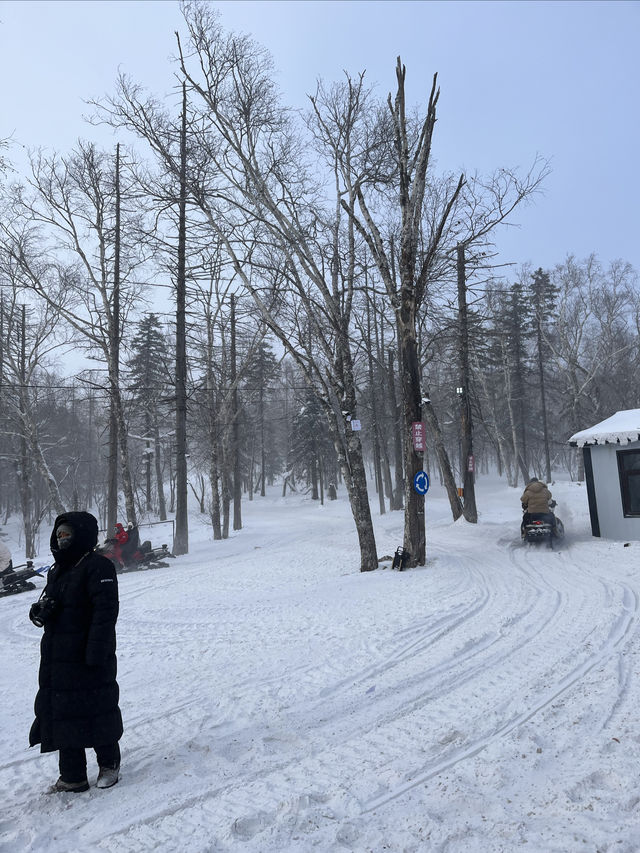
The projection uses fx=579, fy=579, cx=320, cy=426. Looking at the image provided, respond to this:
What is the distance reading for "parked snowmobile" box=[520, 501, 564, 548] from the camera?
1373 cm

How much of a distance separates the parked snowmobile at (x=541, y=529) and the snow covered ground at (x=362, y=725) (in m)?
4.19

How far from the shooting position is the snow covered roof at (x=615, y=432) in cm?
1298

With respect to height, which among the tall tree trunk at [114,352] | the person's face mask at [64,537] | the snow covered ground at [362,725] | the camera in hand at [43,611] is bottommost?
the snow covered ground at [362,725]

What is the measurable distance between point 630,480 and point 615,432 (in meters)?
1.25

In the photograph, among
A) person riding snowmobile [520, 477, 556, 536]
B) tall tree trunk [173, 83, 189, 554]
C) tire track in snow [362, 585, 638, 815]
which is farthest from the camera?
tall tree trunk [173, 83, 189, 554]

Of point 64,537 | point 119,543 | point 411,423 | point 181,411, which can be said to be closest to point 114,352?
point 181,411

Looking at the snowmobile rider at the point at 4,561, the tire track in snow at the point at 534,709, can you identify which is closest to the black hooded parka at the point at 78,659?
the tire track in snow at the point at 534,709

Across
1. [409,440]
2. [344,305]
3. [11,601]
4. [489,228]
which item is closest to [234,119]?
[344,305]

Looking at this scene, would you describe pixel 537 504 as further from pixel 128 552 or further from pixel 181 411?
pixel 181 411

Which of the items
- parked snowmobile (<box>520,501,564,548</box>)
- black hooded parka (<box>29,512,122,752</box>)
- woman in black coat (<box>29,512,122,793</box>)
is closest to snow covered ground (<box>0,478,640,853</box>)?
woman in black coat (<box>29,512,122,793</box>)

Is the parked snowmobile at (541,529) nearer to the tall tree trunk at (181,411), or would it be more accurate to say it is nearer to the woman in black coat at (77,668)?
the tall tree trunk at (181,411)

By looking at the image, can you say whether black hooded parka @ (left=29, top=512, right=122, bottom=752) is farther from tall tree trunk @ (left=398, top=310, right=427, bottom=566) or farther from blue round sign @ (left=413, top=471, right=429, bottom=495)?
tall tree trunk @ (left=398, top=310, right=427, bottom=566)

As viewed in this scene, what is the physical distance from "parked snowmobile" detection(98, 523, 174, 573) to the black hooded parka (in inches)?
435

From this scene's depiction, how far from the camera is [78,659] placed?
3.66 m
